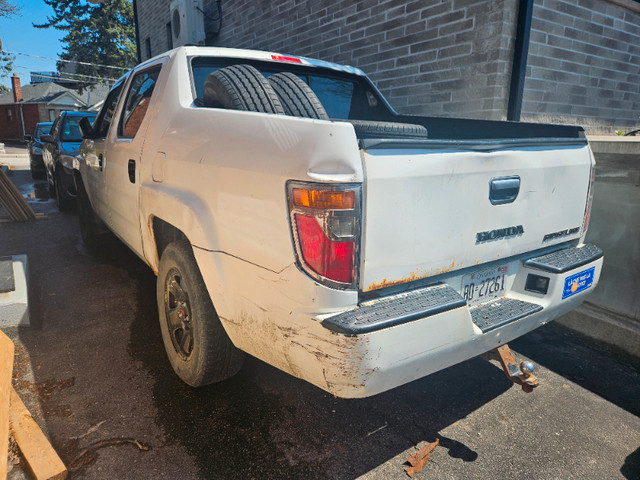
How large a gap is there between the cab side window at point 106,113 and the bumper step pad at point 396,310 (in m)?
3.56

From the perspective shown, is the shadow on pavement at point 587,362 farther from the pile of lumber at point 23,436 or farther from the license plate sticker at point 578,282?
the pile of lumber at point 23,436

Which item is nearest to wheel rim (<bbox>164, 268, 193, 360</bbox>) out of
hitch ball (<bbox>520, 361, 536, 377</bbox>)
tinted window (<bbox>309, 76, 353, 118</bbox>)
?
tinted window (<bbox>309, 76, 353, 118</bbox>)

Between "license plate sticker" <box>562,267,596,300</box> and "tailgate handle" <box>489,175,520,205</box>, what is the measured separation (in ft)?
2.02

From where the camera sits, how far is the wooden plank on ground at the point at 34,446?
1.97 m

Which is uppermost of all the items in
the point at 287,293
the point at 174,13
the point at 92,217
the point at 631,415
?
the point at 174,13

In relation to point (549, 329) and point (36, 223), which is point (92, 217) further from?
point (549, 329)

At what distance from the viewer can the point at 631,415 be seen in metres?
2.58

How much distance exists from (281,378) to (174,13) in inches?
371

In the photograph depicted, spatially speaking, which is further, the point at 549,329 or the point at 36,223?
the point at 36,223

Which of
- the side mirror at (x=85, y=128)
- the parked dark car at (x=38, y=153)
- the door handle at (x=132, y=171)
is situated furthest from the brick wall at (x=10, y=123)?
the door handle at (x=132, y=171)

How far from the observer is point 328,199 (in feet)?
5.28

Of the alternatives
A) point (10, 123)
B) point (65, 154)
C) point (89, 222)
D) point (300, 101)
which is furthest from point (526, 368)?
point (10, 123)

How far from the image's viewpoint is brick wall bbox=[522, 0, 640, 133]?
4453mm

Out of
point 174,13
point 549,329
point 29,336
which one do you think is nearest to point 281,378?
point 29,336
